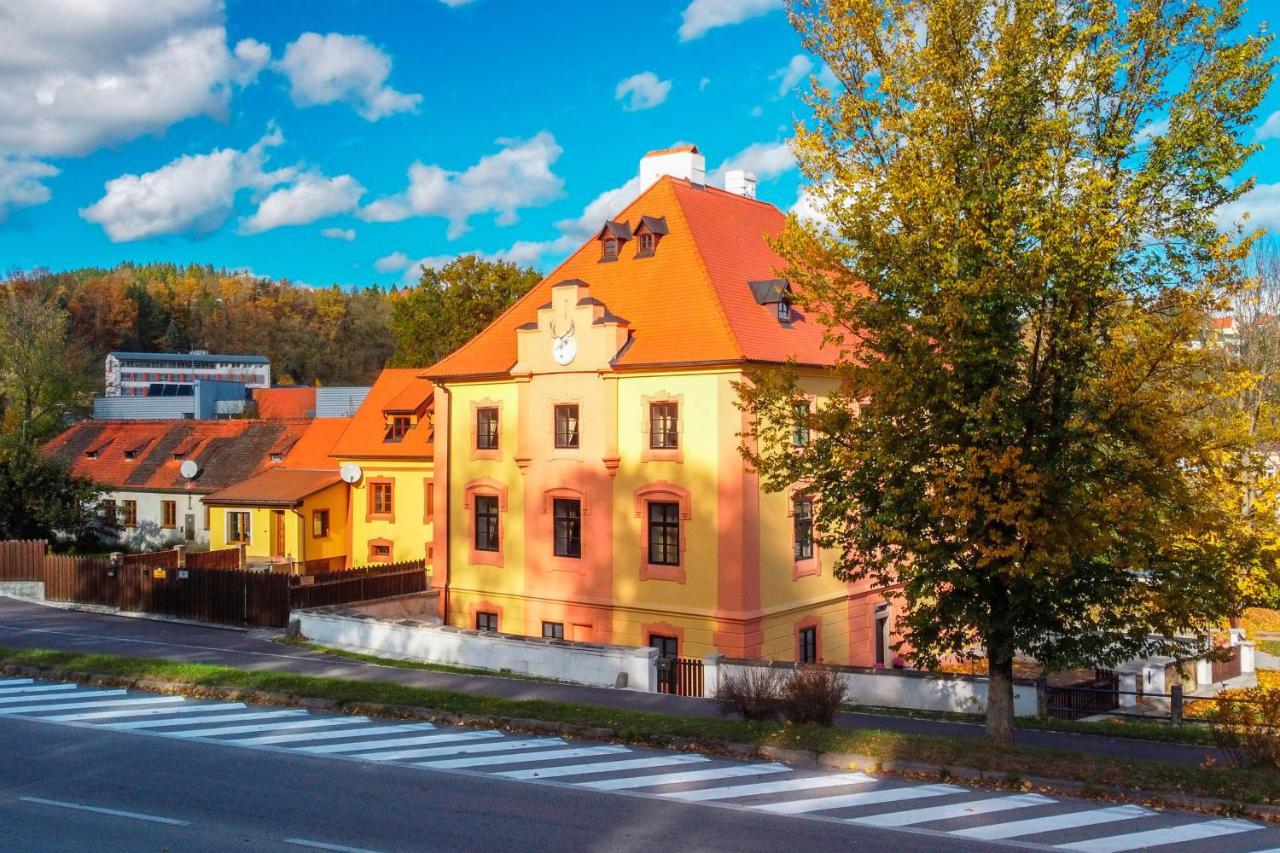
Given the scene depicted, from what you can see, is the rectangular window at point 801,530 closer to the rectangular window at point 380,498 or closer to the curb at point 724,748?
the curb at point 724,748

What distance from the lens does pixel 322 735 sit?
1524 cm

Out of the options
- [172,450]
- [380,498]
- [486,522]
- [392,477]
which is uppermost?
[172,450]

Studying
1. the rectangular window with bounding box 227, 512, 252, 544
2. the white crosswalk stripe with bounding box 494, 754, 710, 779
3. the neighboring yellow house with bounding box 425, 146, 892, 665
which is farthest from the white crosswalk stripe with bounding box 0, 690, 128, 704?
the rectangular window with bounding box 227, 512, 252, 544

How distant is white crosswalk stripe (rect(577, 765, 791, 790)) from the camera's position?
12.5 metres

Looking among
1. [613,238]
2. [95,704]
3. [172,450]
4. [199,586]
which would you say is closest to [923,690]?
[95,704]

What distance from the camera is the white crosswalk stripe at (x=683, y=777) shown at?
12.5 m

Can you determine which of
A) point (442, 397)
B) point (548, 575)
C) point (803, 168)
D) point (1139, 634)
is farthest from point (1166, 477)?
point (442, 397)

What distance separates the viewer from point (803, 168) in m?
14.6

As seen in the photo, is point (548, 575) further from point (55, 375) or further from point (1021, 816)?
point (55, 375)

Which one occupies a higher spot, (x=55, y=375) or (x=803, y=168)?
(x=55, y=375)

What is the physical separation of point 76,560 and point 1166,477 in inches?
1247

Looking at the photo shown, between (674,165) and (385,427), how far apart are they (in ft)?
49.2

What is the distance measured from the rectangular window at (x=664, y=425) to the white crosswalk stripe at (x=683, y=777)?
46.6ft

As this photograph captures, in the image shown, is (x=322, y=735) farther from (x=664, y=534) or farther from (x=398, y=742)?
(x=664, y=534)
